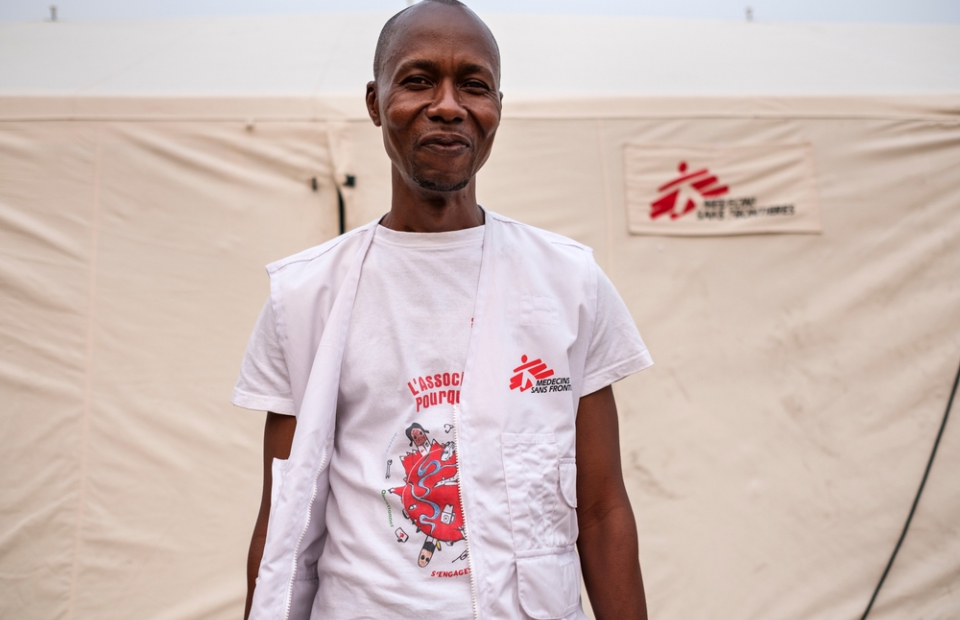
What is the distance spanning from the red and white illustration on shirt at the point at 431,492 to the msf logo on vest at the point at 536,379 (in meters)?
0.13

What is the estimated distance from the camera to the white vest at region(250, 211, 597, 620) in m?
0.96

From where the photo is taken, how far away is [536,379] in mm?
1029

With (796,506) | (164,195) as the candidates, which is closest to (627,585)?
(796,506)

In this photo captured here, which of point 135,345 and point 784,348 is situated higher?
point 135,345

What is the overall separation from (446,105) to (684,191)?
1.73 meters

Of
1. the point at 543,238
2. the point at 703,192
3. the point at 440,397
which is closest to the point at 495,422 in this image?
the point at 440,397

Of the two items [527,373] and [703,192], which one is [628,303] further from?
[527,373]

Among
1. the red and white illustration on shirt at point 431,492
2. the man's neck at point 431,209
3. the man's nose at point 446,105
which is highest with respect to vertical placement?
the man's nose at point 446,105

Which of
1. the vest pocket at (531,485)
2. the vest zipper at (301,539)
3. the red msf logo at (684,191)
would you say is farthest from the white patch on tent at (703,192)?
the vest zipper at (301,539)

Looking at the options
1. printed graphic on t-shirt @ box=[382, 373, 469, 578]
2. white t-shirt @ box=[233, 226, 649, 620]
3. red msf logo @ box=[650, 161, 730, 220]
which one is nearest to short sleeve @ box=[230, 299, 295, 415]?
white t-shirt @ box=[233, 226, 649, 620]

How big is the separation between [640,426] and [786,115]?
4.18 feet

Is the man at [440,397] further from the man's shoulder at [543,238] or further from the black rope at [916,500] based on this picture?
the black rope at [916,500]

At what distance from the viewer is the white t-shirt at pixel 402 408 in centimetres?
94

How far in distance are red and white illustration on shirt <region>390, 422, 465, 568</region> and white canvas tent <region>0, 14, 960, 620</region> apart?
158 cm
